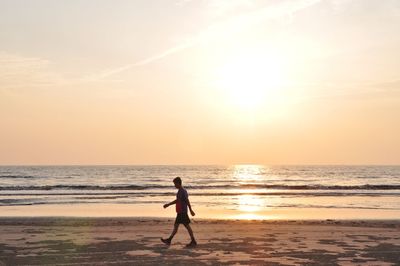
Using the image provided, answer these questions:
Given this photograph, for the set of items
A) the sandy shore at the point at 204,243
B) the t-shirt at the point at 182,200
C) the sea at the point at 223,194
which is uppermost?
the t-shirt at the point at 182,200

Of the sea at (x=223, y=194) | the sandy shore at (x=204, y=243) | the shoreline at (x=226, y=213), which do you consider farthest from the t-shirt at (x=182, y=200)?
the sea at (x=223, y=194)

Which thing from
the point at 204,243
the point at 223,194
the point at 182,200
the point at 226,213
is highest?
the point at 182,200

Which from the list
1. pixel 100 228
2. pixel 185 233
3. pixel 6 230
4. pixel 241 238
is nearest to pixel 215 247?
pixel 241 238

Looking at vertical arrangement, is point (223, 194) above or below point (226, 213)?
below

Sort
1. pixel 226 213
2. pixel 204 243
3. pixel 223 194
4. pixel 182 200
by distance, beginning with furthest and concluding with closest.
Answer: pixel 223 194, pixel 226 213, pixel 204 243, pixel 182 200

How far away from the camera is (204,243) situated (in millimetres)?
15836

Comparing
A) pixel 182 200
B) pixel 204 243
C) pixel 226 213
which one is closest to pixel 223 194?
pixel 226 213

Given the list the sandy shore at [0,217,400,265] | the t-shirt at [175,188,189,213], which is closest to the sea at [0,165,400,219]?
the sandy shore at [0,217,400,265]

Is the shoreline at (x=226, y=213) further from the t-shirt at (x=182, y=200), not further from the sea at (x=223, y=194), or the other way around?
→ the t-shirt at (x=182, y=200)

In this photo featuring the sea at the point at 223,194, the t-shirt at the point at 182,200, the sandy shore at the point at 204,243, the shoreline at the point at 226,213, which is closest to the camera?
the sandy shore at the point at 204,243

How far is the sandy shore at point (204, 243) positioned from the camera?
505 inches

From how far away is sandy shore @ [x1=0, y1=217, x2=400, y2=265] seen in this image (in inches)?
505

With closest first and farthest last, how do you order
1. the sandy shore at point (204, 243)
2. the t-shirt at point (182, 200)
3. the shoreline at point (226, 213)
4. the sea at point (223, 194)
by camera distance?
1. the sandy shore at point (204, 243)
2. the t-shirt at point (182, 200)
3. the shoreline at point (226, 213)
4. the sea at point (223, 194)

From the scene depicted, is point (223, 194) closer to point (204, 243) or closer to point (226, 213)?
point (226, 213)
